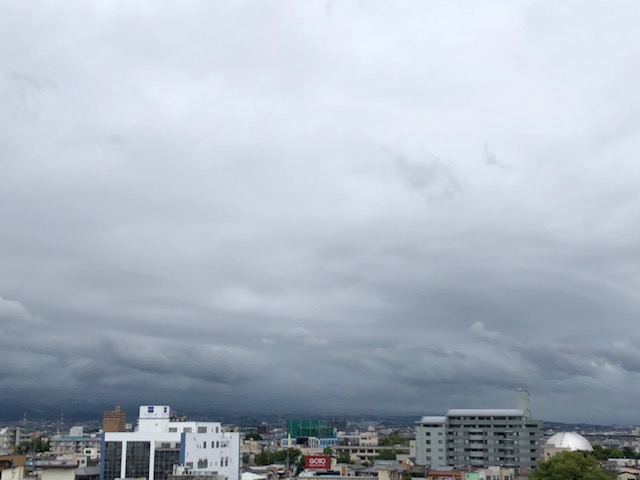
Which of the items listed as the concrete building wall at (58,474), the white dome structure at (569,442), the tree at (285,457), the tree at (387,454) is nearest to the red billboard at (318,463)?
the concrete building wall at (58,474)

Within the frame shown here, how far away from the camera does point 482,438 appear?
146375mm

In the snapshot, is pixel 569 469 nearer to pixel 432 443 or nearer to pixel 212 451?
pixel 212 451

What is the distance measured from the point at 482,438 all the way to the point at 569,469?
6668cm

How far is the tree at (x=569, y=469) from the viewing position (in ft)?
267

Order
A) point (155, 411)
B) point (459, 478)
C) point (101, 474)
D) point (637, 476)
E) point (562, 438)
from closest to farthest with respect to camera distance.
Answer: point (101, 474) → point (155, 411) → point (459, 478) → point (637, 476) → point (562, 438)

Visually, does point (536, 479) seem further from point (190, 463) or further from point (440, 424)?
point (440, 424)

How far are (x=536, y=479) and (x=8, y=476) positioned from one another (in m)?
56.7

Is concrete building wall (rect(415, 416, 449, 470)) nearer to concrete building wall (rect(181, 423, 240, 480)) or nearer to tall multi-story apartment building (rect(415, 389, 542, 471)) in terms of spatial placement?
tall multi-story apartment building (rect(415, 389, 542, 471))

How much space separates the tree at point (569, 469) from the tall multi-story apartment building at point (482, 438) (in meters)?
56.1

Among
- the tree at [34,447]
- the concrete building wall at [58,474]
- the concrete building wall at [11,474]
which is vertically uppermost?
the concrete building wall at [58,474]

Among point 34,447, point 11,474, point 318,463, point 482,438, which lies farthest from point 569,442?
point 34,447

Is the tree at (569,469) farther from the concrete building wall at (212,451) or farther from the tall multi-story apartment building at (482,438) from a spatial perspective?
the tall multi-story apartment building at (482,438)

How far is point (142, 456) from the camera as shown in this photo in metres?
89.3

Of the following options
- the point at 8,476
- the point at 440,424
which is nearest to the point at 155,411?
the point at 8,476
